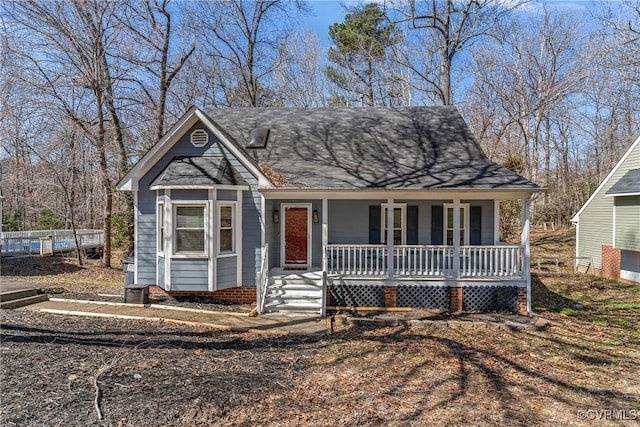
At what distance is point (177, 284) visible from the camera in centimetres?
1008

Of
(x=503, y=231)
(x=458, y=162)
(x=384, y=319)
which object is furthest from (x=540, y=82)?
(x=384, y=319)

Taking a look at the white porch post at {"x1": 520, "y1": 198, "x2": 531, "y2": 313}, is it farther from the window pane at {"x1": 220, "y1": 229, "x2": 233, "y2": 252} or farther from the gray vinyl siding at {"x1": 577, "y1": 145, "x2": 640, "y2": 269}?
the gray vinyl siding at {"x1": 577, "y1": 145, "x2": 640, "y2": 269}

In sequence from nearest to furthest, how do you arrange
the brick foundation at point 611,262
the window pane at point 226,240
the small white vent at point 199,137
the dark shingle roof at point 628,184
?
the window pane at point 226,240 < the small white vent at point 199,137 < the dark shingle roof at point 628,184 < the brick foundation at point 611,262

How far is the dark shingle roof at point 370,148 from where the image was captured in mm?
10734

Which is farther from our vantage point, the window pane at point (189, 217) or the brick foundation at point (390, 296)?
the brick foundation at point (390, 296)

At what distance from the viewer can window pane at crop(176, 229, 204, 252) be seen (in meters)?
10.0

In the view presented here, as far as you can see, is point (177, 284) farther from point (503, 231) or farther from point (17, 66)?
point (503, 231)

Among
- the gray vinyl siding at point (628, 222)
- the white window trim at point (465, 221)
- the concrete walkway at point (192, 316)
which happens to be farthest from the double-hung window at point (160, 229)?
the gray vinyl siding at point (628, 222)

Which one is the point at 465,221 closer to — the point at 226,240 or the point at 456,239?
the point at 456,239

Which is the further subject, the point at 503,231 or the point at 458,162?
the point at 503,231

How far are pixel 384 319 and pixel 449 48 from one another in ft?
65.0

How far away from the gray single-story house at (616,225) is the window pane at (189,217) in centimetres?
1546

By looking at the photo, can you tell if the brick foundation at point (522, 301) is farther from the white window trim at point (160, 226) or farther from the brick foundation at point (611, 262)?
the white window trim at point (160, 226)

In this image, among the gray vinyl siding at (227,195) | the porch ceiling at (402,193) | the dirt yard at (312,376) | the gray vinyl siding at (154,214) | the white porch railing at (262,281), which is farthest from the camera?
the gray vinyl siding at (154,214)
